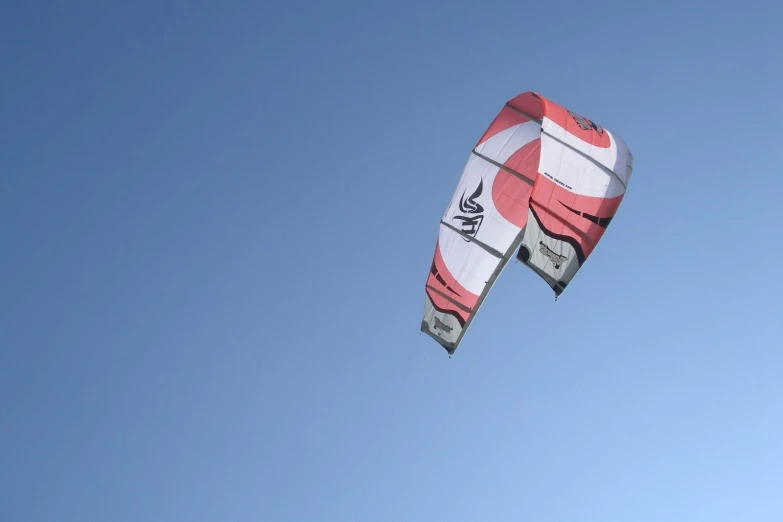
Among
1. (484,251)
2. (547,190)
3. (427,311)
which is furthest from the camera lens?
(427,311)

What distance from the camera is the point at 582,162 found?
14.1 meters

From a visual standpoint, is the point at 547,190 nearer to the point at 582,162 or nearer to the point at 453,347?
the point at 582,162

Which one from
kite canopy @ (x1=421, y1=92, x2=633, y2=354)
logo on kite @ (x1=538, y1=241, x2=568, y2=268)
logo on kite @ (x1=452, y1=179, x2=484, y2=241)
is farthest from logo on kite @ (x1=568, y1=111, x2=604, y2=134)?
logo on kite @ (x1=538, y1=241, x2=568, y2=268)

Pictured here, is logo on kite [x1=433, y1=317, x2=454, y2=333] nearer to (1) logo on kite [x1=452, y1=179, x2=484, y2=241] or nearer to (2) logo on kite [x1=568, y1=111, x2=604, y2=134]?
(1) logo on kite [x1=452, y1=179, x2=484, y2=241]

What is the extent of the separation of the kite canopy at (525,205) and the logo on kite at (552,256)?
0.02 m

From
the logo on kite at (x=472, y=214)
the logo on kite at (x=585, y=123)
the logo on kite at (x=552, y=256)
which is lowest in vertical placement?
the logo on kite at (x=552, y=256)

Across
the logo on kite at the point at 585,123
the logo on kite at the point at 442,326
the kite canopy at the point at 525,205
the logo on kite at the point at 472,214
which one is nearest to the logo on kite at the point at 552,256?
the kite canopy at the point at 525,205

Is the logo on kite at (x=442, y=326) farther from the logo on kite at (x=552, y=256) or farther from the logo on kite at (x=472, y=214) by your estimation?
the logo on kite at (x=552, y=256)

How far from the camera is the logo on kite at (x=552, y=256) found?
549 inches

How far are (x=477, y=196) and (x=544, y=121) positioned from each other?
7.10ft

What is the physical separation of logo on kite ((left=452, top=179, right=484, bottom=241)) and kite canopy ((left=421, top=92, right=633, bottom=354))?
0.02 meters

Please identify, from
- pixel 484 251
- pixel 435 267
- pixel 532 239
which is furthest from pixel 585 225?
pixel 435 267

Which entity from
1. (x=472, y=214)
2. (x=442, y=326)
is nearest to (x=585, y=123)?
(x=472, y=214)

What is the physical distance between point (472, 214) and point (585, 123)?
2.97m
